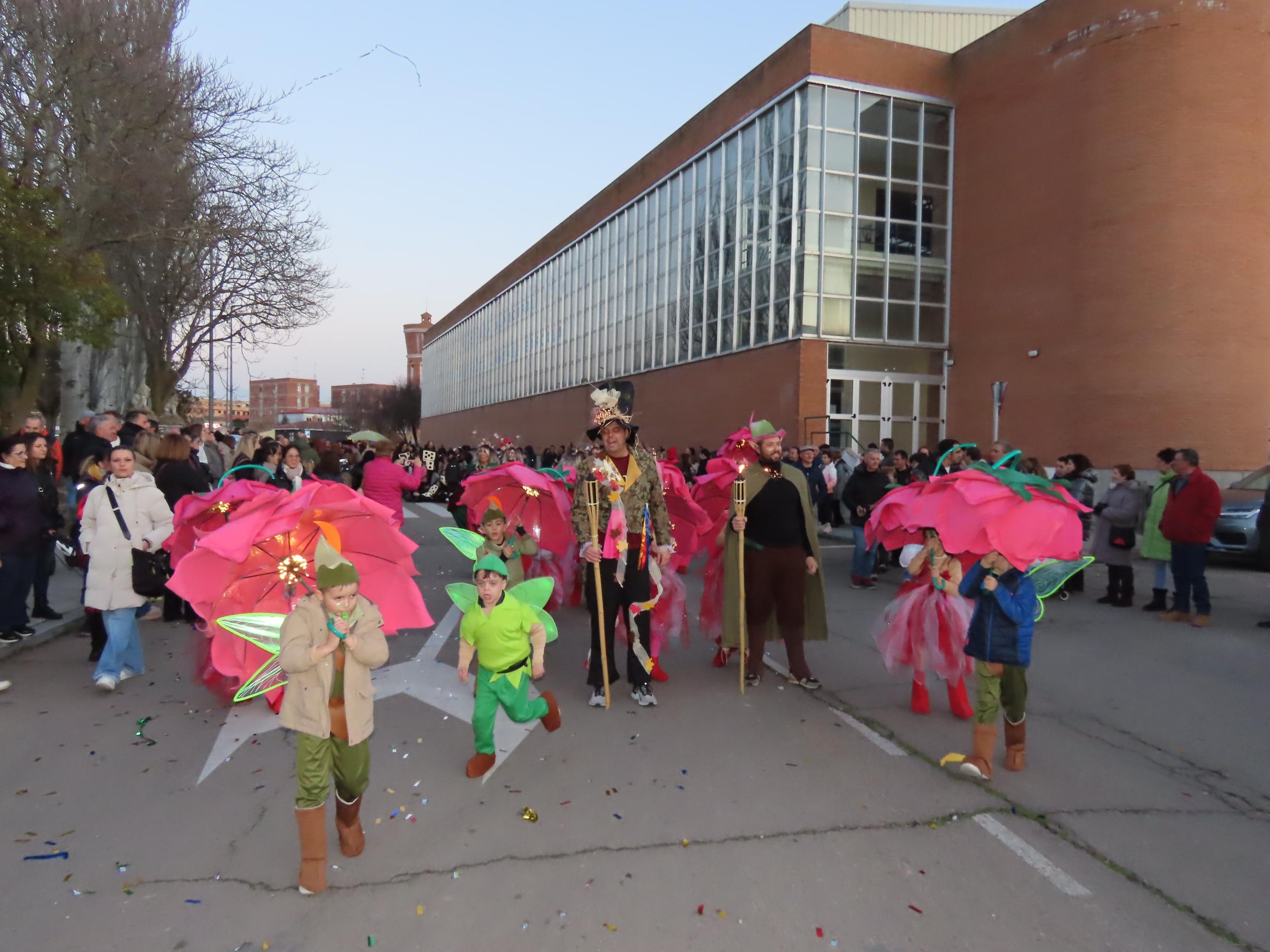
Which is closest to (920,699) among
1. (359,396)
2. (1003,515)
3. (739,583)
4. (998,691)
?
(998,691)

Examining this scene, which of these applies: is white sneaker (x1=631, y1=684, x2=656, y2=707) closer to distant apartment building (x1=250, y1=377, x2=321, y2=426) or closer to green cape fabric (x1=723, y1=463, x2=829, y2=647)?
green cape fabric (x1=723, y1=463, x2=829, y2=647)

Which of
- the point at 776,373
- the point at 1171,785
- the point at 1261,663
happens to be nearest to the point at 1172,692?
the point at 1261,663

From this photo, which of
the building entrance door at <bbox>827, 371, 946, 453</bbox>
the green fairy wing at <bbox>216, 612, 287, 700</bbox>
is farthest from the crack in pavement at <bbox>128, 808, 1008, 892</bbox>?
the building entrance door at <bbox>827, 371, 946, 453</bbox>

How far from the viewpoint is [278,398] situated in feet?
602

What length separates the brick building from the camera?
1841 centimetres

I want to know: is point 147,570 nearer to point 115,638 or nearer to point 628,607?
point 115,638

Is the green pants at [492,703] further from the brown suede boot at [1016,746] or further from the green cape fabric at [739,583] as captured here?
the brown suede boot at [1016,746]

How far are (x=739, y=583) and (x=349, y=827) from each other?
Result: 337cm

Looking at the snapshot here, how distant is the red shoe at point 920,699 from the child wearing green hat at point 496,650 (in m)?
2.67

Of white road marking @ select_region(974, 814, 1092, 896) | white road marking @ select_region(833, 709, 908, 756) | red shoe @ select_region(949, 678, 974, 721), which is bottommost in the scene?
white road marking @ select_region(833, 709, 908, 756)

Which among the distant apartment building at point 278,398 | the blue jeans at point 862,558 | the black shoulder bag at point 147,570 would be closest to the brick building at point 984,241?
the blue jeans at point 862,558

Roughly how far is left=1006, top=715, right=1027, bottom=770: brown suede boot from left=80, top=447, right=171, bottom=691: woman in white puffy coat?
577 cm

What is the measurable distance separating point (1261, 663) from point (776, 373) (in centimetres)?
1708

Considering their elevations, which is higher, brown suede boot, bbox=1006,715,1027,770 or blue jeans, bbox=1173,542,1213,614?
blue jeans, bbox=1173,542,1213,614
